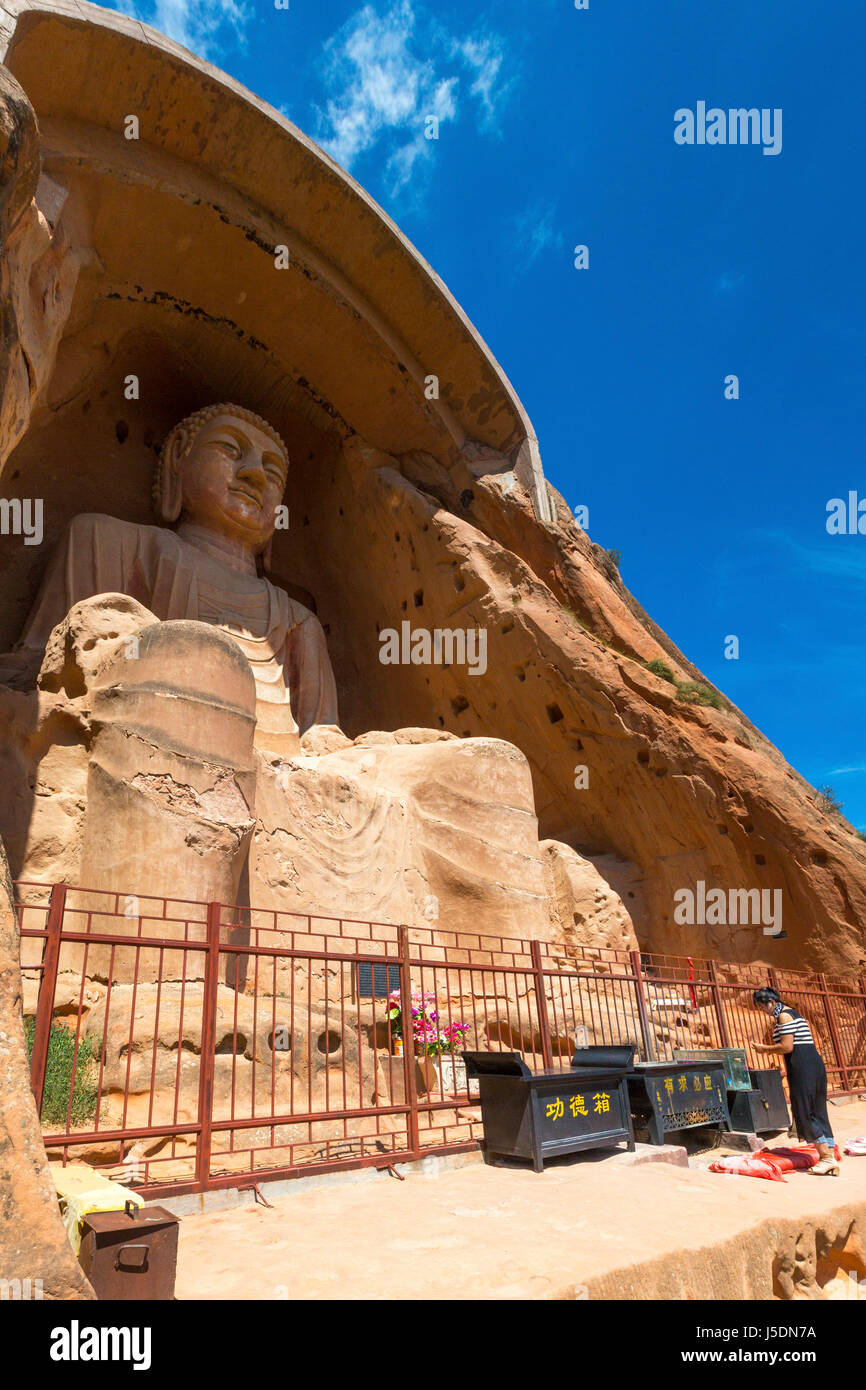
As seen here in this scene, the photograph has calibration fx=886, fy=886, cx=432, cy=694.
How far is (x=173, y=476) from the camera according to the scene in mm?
9758

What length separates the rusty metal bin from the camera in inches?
81.4

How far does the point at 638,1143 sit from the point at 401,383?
8.13 m

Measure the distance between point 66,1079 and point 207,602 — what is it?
5.68 metres

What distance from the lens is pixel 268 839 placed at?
243 inches

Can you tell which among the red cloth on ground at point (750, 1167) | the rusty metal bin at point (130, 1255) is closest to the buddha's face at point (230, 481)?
the red cloth on ground at point (750, 1167)

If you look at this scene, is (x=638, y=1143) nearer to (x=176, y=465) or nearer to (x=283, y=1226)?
(x=283, y=1226)

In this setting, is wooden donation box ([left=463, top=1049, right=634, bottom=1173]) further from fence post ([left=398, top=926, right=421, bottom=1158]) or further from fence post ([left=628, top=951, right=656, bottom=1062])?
fence post ([left=628, top=951, right=656, bottom=1062])

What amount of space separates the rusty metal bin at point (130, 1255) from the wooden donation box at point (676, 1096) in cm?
328

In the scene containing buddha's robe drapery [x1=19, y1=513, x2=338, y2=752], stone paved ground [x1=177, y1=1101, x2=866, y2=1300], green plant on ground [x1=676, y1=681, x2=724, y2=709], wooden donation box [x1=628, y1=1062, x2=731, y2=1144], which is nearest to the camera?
stone paved ground [x1=177, y1=1101, x2=866, y2=1300]

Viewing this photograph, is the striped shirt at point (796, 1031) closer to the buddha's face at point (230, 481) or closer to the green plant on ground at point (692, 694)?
the green plant on ground at point (692, 694)

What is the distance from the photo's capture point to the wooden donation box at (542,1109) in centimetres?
417
